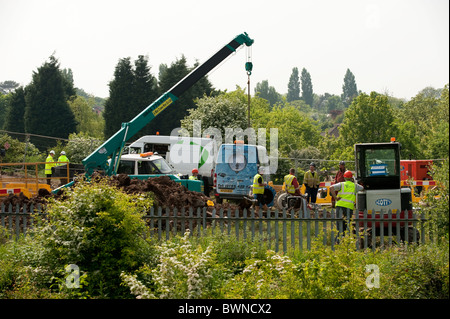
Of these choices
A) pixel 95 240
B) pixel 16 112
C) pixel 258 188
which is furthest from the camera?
pixel 16 112

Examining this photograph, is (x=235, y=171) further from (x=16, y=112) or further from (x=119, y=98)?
(x=16, y=112)

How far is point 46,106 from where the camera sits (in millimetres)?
50562

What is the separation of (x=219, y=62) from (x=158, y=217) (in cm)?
923

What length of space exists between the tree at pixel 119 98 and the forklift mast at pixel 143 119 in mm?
33277

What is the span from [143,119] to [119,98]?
1383 inches

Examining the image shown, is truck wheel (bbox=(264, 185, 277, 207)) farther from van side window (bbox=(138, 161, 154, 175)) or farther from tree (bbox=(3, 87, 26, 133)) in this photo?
tree (bbox=(3, 87, 26, 133))

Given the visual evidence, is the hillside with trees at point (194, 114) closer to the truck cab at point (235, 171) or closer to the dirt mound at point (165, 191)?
the truck cab at point (235, 171)

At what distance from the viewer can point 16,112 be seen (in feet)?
182

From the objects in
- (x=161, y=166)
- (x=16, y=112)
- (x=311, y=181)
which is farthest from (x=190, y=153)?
(x=16, y=112)

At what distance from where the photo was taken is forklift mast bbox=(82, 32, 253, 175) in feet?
54.1

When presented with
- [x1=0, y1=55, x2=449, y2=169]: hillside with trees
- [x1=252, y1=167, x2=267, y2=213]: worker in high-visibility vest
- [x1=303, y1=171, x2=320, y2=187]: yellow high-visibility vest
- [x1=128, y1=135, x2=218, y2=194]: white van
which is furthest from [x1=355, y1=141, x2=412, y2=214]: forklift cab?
[x1=0, y1=55, x2=449, y2=169]: hillside with trees

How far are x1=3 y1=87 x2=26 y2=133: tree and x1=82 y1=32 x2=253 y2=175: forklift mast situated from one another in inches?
1663
